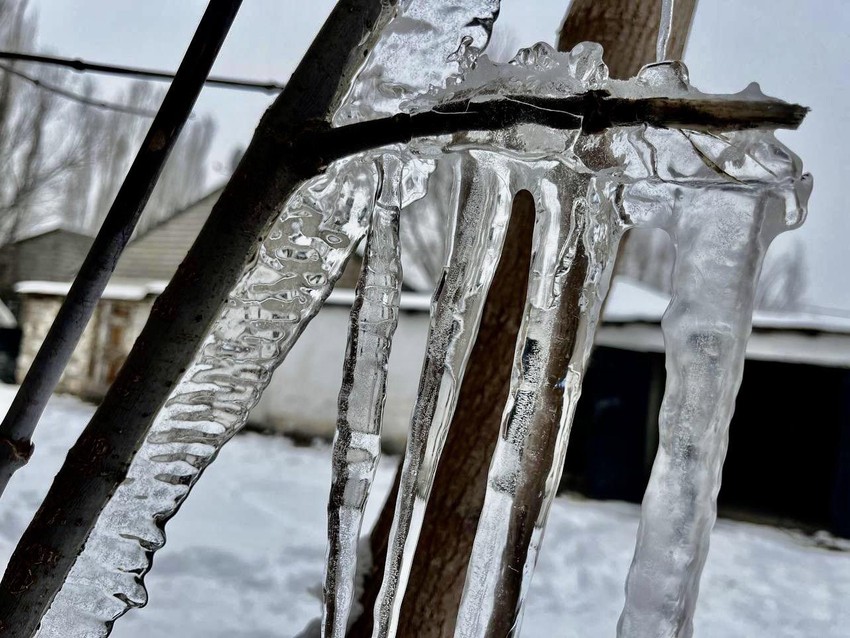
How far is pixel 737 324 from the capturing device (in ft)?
2.37

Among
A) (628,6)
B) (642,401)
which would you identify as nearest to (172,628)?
(628,6)

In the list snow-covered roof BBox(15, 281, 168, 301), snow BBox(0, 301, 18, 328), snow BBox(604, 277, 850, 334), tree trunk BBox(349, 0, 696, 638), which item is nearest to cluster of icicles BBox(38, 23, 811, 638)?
tree trunk BBox(349, 0, 696, 638)

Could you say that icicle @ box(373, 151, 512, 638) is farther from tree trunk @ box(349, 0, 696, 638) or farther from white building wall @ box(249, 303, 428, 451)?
white building wall @ box(249, 303, 428, 451)

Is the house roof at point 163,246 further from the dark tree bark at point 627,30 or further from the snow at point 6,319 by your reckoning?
the dark tree bark at point 627,30

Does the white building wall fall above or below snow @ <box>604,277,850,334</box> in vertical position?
below

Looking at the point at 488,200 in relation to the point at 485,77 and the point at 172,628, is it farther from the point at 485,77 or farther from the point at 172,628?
the point at 172,628

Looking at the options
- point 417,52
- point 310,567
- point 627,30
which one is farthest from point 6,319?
point 417,52

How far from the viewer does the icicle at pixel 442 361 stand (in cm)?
82

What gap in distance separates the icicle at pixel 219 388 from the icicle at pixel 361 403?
0.03 metres

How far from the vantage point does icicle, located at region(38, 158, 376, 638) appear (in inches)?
30.9

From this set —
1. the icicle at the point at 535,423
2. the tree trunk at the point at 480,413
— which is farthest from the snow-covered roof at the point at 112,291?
the icicle at the point at 535,423

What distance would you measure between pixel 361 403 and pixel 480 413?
3.89 feet

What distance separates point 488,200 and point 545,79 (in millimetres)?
156

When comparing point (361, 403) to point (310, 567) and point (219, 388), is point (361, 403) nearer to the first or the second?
point (219, 388)
